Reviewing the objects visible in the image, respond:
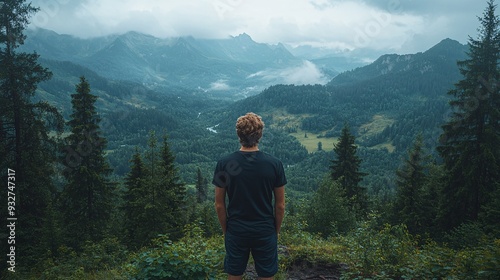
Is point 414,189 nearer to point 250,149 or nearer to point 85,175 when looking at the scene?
point 250,149

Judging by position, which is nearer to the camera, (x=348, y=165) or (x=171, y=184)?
(x=171, y=184)

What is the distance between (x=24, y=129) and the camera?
52.3 ft

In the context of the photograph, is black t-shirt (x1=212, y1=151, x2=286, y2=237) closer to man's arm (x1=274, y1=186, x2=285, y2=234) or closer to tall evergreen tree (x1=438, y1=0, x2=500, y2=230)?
man's arm (x1=274, y1=186, x2=285, y2=234)

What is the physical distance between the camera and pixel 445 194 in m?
21.6

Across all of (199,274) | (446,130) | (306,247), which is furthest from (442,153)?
(199,274)

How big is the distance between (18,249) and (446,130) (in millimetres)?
27314

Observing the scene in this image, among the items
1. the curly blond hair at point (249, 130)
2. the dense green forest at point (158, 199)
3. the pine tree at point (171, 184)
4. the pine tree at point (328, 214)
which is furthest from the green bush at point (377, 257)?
the pine tree at point (171, 184)

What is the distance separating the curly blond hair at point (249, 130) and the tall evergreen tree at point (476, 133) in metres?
20.0

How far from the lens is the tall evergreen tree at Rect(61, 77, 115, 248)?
19.8 m

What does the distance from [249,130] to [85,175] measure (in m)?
19.3

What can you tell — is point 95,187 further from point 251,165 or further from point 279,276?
point 251,165

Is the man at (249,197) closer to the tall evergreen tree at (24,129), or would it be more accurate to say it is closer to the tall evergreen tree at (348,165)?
the tall evergreen tree at (24,129)

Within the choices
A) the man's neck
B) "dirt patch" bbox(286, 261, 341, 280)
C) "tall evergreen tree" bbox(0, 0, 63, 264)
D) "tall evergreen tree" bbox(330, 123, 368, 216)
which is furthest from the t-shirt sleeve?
"tall evergreen tree" bbox(330, 123, 368, 216)

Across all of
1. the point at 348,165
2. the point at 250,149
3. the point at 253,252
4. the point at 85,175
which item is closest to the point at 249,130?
the point at 250,149
